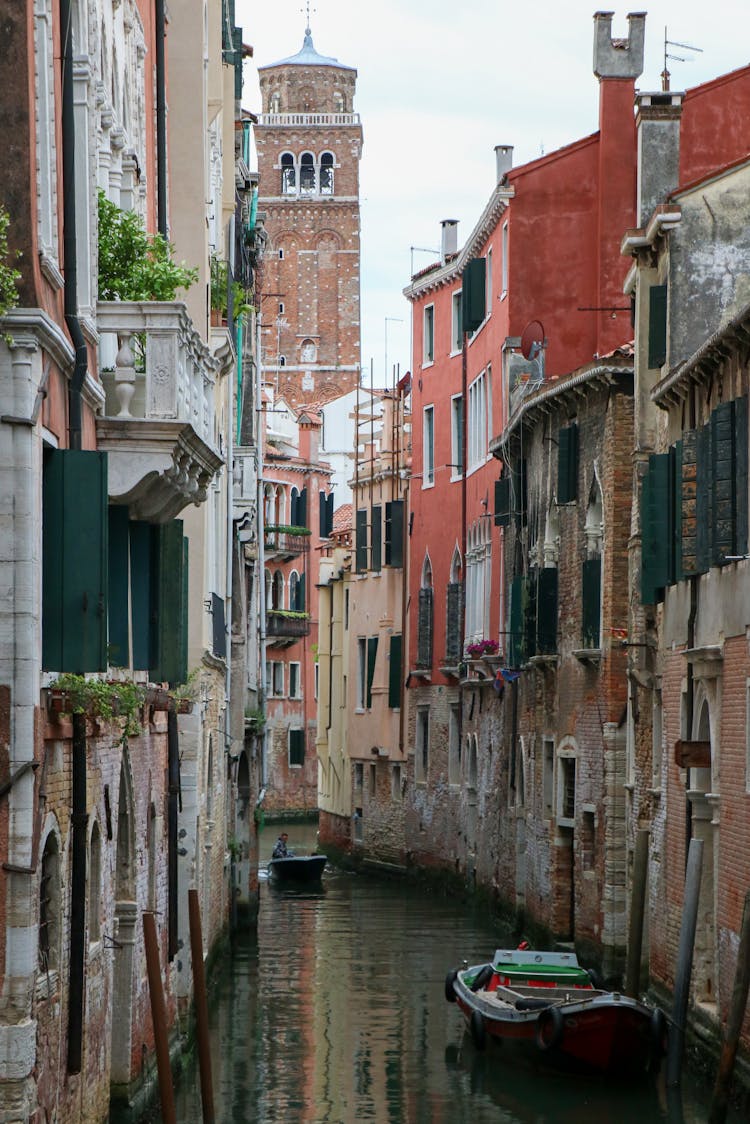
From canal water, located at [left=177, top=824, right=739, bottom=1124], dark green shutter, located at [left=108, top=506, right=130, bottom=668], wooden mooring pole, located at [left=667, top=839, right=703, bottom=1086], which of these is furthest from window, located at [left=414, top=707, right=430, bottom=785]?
dark green shutter, located at [left=108, top=506, right=130, bottom=668]

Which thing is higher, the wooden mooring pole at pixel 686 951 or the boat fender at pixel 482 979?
the wooden mooring pole at pixel 686 951

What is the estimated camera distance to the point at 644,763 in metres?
24.0

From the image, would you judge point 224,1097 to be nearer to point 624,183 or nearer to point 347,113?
point 624,183

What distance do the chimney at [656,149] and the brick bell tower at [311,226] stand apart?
66.9 m

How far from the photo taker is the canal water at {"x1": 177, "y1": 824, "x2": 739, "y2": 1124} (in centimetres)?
1894

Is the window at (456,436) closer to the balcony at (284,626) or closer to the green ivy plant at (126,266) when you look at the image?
the balcony at (284,626)

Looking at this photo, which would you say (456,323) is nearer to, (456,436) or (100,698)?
(456,436)

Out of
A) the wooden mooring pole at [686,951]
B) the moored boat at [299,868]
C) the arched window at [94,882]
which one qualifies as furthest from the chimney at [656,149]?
the moored boat at [299,868]

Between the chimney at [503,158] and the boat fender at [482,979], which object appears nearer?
the boat fender at [482,979]

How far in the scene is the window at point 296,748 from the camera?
67.9 metres

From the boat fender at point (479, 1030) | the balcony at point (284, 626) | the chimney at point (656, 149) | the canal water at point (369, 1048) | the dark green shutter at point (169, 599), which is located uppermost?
the chimney at point (656, 149)

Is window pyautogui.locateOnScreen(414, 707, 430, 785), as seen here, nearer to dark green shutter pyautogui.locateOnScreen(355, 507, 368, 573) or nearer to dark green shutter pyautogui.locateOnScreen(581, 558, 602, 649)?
dark green shutter pyautogui.locateOnScreen(355, 507, 368, 573)

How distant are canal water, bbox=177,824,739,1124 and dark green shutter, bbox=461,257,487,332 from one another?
10.6m

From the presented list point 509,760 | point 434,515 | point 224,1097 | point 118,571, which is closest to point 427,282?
point 434,515
